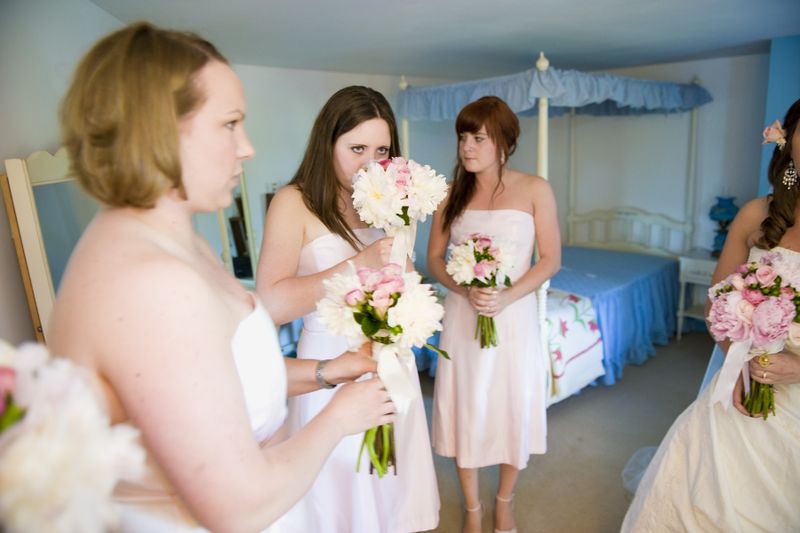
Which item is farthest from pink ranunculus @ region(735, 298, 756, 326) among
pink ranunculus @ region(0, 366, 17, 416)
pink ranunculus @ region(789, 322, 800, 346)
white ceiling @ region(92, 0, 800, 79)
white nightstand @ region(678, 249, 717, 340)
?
white nightstand @ region(678, 249, 717, 340)

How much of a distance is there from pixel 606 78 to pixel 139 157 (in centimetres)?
A: 443

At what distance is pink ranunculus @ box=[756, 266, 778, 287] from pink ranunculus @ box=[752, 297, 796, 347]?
6 centimetres

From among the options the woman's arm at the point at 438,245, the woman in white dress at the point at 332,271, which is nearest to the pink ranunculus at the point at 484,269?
the woman's arm at the point at 438,245

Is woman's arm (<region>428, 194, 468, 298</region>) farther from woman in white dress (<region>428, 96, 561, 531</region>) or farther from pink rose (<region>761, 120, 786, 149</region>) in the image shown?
pink rose (<region>761, 120, 786, 149</region>)

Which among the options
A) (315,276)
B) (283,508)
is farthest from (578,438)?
(283,508)

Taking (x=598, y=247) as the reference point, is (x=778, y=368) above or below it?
above

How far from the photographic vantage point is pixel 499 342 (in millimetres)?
2547

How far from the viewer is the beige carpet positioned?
2848mm

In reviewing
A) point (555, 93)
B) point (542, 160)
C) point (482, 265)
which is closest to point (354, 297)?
point (482, 265)

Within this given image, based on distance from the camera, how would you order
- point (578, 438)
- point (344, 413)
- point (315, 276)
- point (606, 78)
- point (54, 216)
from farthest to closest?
point (606, 78)
point (578, 438)
point (54, 216)
point (315, 276)
point (344, 413)

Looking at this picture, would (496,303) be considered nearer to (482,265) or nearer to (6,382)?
(482,265)

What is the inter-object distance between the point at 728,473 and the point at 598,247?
5120 mm

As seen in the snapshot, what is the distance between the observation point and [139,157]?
80cm

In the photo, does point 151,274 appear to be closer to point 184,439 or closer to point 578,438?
point 184,439
